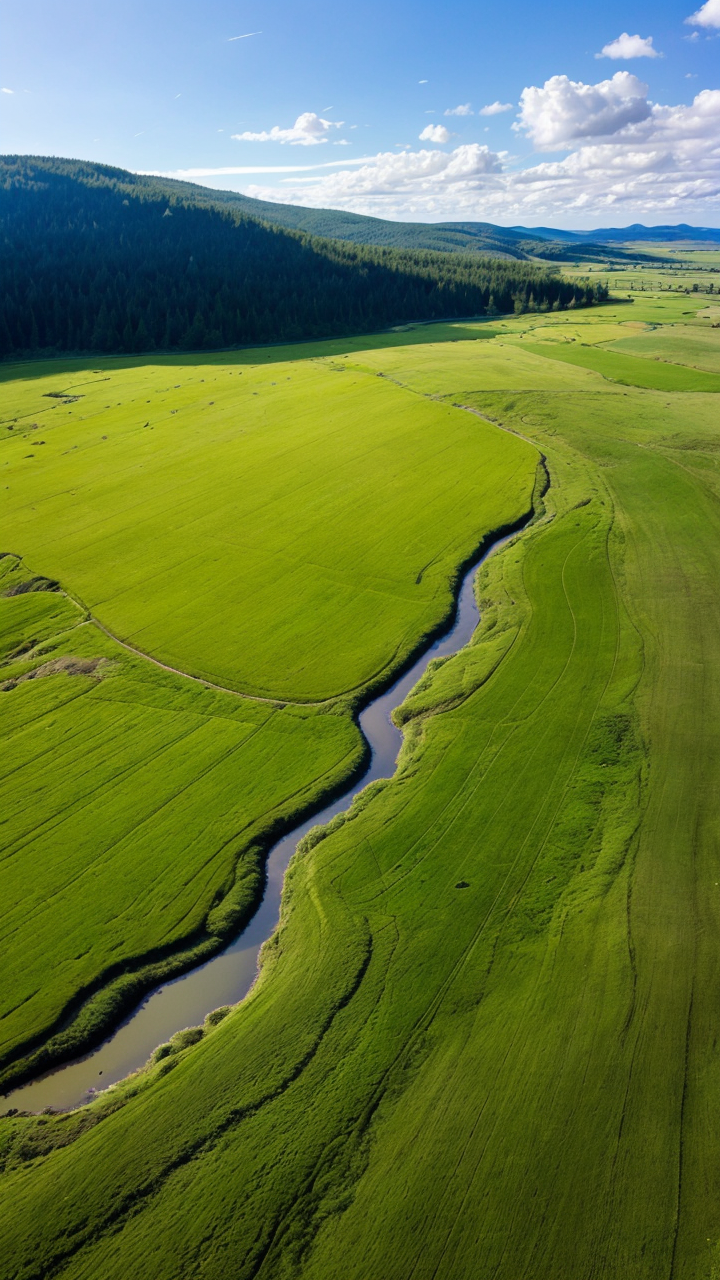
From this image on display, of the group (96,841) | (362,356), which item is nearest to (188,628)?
(96,841)

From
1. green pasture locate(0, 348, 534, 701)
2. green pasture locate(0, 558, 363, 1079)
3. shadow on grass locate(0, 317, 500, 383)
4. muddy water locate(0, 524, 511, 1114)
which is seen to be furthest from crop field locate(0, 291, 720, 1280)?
shadow on grass locate(0, 317, 500, 383)

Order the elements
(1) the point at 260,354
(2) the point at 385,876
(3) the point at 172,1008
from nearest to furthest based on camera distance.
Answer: (3) the point at 172,1008
(2) the point at 385,876
(1) the point at 260,354

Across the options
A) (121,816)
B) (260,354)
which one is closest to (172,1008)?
(121,816)

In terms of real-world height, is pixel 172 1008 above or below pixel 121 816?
below

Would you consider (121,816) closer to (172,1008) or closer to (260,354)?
(172,1008)

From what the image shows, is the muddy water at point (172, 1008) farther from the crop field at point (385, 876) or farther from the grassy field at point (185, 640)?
the crop field at point (385, 876)

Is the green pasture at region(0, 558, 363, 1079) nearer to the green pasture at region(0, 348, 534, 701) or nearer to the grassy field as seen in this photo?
the grassy field

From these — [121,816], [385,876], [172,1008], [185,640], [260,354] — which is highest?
[260,354]

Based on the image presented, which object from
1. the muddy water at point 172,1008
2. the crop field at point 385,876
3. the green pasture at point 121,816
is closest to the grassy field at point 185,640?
the green pasture at point 121,816
